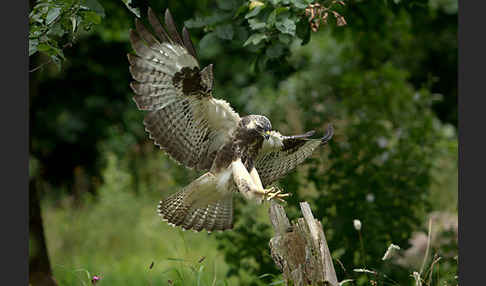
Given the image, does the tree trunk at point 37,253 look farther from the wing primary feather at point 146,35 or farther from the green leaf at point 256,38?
the green leaf at point 256,38

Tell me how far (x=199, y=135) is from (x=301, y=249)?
838 millimetres

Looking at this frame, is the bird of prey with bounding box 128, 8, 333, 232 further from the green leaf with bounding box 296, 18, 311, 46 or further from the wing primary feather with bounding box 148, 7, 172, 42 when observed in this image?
the green leaf with bounding box 296, 18, 311, 46

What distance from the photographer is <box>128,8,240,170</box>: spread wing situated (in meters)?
2.91

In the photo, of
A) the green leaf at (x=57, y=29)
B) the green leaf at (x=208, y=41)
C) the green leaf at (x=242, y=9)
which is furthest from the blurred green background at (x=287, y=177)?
the green leaf at (x=57, y=29)

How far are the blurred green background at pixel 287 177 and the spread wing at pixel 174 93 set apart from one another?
676 mm

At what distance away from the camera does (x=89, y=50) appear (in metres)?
9.04

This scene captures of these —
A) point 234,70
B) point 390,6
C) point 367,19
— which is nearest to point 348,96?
point 367,19

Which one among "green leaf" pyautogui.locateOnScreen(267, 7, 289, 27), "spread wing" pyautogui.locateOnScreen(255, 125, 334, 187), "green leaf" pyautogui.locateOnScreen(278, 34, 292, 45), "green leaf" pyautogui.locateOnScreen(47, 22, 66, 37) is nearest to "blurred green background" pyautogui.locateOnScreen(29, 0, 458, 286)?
"green leaf" pyautogui.locateOnScreen(278, 34, 292, 45)

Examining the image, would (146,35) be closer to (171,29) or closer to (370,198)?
(171,29)

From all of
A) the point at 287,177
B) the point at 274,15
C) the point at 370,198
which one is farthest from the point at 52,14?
the point at 370,198

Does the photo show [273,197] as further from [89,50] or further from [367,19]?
[89,50]

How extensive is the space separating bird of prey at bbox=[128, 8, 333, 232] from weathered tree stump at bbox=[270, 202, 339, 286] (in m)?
0.16

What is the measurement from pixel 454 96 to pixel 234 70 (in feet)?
13.4

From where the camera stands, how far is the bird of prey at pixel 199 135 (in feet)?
9.59
